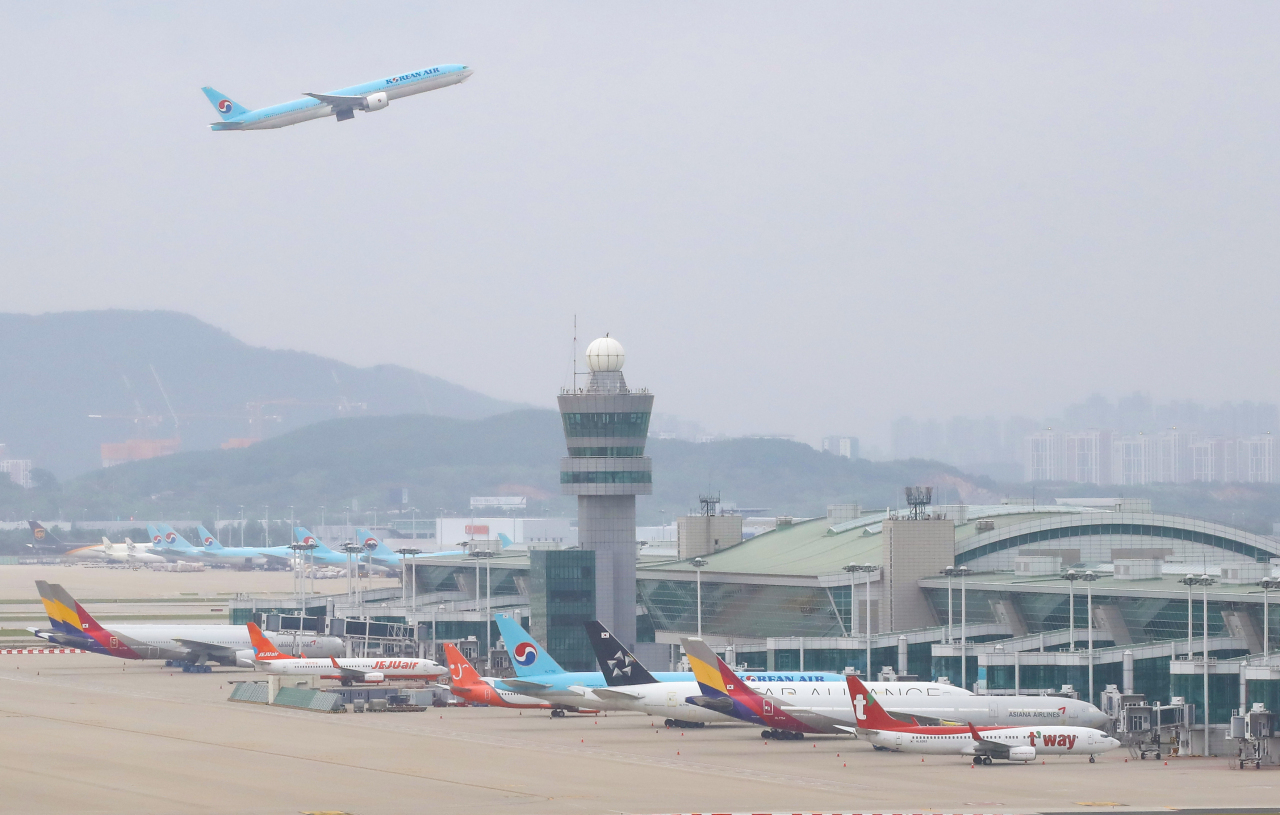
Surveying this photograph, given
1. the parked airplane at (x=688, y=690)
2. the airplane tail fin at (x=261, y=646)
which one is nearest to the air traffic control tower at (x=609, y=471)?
the airplane tail fin at (x=261, y=646)

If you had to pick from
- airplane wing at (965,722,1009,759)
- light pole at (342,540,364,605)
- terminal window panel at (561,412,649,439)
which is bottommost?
airplane wing at (965,722,1009,759)

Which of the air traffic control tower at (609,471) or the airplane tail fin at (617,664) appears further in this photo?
the air traffic control tower at (609,471)

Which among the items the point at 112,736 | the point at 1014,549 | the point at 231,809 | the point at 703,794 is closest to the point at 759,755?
the point at 703,794

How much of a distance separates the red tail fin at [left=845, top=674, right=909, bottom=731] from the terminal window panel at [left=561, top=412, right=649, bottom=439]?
4230 cm

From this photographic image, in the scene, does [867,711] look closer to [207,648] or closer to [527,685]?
[527,685]

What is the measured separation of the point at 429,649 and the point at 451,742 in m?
44.8

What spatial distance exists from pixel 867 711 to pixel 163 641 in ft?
211

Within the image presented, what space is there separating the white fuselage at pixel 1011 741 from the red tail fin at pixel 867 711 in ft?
0.95

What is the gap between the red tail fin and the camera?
227 feet

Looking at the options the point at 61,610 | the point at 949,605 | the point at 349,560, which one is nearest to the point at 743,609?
the point at 949,605

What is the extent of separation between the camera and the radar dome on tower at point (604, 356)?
111500mm

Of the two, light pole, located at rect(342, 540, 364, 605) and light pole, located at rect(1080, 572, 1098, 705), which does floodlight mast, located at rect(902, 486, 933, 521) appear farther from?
light pole, located at rect(342, 540, 364, 605)

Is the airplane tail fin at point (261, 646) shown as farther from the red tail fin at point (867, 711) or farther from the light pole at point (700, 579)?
the red tail fin at point (867, 711)

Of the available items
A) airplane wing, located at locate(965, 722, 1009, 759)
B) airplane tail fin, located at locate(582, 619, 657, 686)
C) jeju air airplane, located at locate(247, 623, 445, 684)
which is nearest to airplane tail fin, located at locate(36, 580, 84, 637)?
jeju air airplane, located at locate(247, 623, 445, 684)
